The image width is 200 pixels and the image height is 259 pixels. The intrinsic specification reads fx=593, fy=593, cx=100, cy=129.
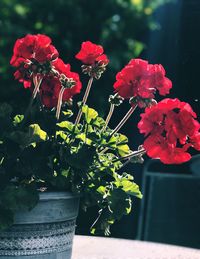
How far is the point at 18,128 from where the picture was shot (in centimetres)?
104

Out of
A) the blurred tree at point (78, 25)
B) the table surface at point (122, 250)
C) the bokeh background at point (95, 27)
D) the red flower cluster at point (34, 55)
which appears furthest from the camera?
the blurred tree at point (78, 25)

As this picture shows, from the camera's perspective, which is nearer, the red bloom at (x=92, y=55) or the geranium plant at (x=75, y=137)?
the geranium plant at (x=75, y=137)

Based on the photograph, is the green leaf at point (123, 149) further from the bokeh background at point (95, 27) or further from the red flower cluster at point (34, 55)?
the bokeh background at point (95, 27)

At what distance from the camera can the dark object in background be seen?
226 centimetres

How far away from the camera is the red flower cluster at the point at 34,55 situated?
105cm

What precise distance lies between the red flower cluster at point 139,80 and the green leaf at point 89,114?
0.07 m

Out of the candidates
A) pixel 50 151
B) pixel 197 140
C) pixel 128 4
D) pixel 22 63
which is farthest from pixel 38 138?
pixel 128 4

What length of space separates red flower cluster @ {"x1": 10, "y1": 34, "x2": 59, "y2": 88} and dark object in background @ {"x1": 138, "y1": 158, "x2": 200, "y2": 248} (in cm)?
127

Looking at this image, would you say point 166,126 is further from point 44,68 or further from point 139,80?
point 44,68

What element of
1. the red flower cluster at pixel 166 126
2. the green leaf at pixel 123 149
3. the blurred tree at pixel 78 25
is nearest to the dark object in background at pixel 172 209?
the green leaf at pixel 123 149

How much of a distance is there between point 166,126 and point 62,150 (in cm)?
19

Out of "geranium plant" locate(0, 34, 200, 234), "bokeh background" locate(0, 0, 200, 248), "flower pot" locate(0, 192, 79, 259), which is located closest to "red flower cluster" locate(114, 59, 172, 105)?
"geranium plant" locate(0, 34, 200, 234)

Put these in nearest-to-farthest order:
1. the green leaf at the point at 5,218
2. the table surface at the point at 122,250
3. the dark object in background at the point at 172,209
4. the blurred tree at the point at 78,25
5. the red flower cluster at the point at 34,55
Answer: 1. the green leaf at the point at 5,218
2. the red flower cluster at the point at 34,55
3. the table surface at the point at 122,250
4. the dark object in background at the point at 172,209
5. the blurred tree at the point at 78,25

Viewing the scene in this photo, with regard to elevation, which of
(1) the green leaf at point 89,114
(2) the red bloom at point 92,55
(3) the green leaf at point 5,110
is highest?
(2) the red bloom at point 92,55
